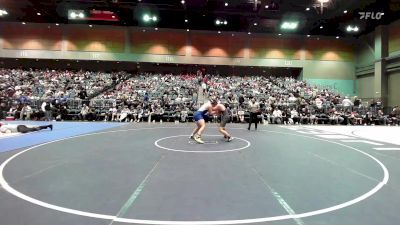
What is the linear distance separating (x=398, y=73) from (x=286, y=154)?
2476cm

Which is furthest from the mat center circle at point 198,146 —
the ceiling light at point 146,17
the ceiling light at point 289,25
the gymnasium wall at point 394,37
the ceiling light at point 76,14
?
the gymnasium wall at point 394,37

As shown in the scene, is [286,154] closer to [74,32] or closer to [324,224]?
[324,224]

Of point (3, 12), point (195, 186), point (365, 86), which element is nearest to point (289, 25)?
point (365, 86)

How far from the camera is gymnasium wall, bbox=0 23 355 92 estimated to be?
100 feet

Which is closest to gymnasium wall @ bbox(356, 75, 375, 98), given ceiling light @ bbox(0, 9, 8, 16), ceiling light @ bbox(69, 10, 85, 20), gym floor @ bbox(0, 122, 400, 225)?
gym floor @ bbox(0, 122, 400, 225)

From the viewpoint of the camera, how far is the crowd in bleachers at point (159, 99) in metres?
18.8

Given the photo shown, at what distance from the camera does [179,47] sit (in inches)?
1249

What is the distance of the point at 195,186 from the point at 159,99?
1726 cm

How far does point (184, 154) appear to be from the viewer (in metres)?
6.82

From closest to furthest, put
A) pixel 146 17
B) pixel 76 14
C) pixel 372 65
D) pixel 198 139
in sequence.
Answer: pixel 198 139, pixel 76 14, pixel 146 17, pixel 372 65

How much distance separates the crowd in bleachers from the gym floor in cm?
797

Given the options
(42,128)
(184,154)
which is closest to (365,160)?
(184,154)

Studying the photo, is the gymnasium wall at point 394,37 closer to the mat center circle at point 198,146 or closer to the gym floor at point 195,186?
the gym floor at point 195,186

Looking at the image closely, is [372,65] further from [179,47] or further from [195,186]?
[195,186]
